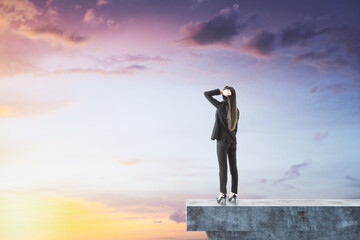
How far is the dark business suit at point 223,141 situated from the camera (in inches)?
348

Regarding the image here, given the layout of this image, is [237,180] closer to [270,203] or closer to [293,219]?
[270,203]

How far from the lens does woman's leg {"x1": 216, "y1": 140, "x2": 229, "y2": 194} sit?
28.9 ft

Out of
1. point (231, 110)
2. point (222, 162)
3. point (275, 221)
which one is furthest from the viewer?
point (231, 110)

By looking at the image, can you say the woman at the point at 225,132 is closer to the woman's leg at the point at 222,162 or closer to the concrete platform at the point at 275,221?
the woman's leg at the point at 222,162

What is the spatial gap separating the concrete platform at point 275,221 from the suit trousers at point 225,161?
1.54ft

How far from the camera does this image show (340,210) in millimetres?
8633

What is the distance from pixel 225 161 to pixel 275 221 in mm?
1573

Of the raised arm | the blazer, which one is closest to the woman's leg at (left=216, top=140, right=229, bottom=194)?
the blazer

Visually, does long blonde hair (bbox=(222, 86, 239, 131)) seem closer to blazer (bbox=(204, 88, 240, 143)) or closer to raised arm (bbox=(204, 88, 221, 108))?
blazer (bbox=(204, 88, 240, 143))

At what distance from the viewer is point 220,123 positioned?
893 centimetres

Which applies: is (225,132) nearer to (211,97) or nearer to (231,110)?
(231,110)

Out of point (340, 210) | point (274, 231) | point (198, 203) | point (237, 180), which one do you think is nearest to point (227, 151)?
point (237, 180)

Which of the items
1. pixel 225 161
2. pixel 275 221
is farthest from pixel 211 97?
pixel 275 221

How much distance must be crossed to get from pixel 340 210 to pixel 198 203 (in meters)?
2.93
